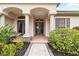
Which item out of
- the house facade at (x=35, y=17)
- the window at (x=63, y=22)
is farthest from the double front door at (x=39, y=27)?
the window at (x=63, y=22)

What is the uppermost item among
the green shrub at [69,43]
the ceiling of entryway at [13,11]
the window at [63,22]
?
the ceiling of entryway at [13,11]

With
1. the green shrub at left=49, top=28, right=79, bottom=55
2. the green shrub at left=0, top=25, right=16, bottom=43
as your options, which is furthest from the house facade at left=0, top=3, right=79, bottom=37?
the green shrub at left=49, top=28, right=79, bottom=55

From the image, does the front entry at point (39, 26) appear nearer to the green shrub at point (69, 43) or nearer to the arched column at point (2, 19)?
the arched column at point (2, 19)

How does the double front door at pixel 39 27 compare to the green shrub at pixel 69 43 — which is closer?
the green shrub at pixel 69 43

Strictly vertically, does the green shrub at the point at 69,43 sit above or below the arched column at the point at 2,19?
below

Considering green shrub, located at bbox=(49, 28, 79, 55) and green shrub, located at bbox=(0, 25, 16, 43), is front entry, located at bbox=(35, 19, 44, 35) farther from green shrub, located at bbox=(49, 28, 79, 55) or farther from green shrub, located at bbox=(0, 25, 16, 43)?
green shrub, located at bbox=(49, 28, 79, 55)

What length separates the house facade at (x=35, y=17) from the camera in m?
Result: 12.8

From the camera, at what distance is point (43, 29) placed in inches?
641

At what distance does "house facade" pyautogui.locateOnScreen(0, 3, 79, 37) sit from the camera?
1275cm

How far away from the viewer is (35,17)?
16.6 m

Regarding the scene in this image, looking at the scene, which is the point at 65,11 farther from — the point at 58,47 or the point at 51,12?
the point at 58,47

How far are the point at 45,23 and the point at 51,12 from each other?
274cm

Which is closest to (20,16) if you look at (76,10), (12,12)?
(12,12)

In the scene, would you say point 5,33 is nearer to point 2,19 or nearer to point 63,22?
point 2,19
